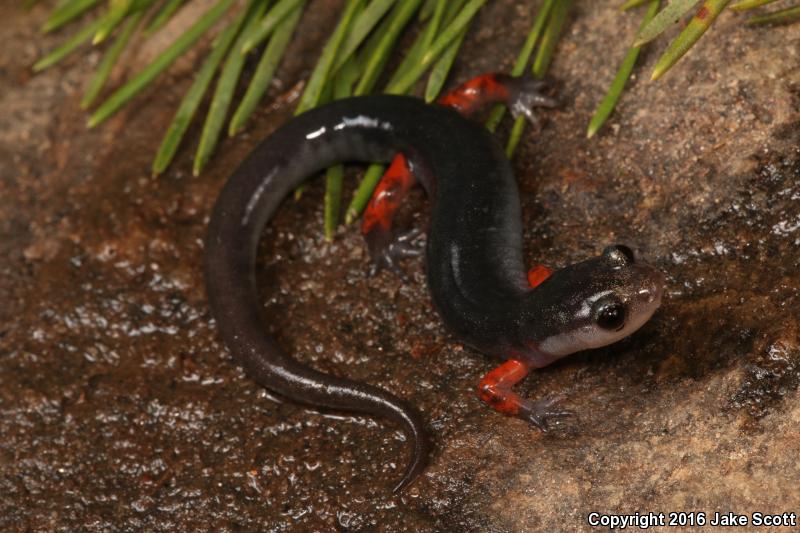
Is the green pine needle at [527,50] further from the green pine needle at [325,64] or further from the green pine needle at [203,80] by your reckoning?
the green pine needle at [203,80]

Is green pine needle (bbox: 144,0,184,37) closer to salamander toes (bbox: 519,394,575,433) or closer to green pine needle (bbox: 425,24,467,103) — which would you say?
green pine needle (bbox: 425,24,467,103)

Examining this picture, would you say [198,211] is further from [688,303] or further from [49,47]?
[688,303]

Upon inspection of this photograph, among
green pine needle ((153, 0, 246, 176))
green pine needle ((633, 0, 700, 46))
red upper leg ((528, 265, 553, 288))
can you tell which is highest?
green pine needle ((153, 0, 246, 176))

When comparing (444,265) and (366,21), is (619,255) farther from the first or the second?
(366,21)

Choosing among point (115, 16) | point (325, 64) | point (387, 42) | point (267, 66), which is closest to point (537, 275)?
point (387, 42)

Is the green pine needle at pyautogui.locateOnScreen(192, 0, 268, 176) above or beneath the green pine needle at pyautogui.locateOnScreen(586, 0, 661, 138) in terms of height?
above

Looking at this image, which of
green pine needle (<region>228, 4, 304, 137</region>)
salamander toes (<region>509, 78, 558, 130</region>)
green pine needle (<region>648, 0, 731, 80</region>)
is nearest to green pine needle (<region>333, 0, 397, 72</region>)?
green pine needle (<region>228, 4, 304, 137</region>)

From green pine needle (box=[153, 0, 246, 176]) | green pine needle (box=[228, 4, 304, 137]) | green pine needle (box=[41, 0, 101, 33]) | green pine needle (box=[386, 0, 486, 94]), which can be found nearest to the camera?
green pine needle (box=[386, 0, 486, 94])

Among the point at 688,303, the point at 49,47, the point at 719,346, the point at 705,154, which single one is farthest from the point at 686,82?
the point at 49,47
